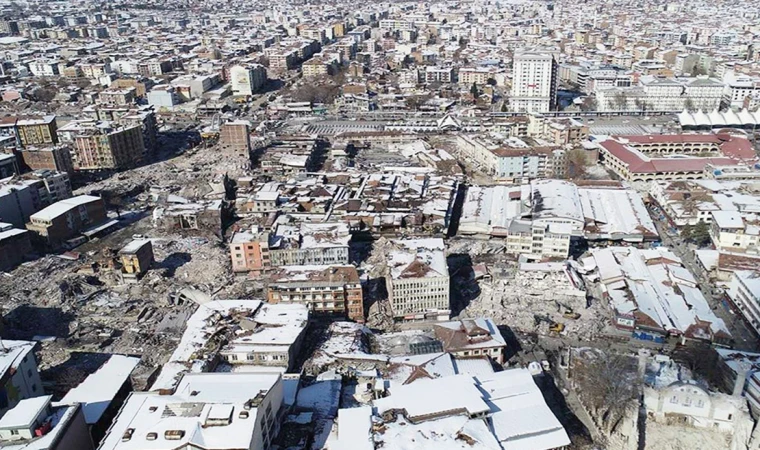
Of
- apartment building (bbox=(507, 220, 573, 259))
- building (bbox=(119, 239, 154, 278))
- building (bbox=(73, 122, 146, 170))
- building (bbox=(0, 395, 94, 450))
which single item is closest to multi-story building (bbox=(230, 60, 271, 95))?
building (bbox=(73, 122, 146, 170))

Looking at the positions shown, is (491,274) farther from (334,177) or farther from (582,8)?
Result: (582,8)

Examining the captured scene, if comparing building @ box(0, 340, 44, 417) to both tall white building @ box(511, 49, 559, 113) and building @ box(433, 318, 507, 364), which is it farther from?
tall white building @ box(511, 49, 559, 113)

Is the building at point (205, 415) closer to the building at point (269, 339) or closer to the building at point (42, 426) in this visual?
the building at point (42, 426)

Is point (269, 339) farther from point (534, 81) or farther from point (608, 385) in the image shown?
point (534, 81)

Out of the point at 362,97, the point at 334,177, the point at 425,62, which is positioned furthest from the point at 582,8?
the point at 334,177

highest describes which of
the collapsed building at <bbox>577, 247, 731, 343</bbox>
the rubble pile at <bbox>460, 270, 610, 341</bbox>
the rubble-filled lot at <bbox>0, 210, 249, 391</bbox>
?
the rubble-filled lot at <bbox>0, 210, 249, 391</bbox>

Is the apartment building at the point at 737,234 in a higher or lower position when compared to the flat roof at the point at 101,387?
lower

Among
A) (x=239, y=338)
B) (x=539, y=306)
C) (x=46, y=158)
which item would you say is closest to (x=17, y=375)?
(x=239, y=338)

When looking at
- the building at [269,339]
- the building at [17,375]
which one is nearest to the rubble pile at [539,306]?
the building at [269,339]
